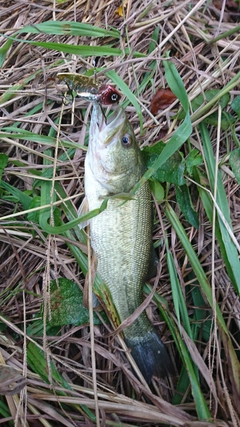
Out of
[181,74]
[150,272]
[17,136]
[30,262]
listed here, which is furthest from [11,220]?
[181,74]

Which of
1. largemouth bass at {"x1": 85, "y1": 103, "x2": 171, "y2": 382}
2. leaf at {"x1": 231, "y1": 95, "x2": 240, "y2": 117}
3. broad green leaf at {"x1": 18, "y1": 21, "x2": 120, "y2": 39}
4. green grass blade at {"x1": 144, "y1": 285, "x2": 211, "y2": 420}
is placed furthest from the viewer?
broad green leaf at {"x1": 18, "y1": 21, "x2": 120, "y2": 39}

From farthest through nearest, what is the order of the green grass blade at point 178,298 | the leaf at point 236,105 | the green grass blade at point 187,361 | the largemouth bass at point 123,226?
the leaf at point 236,105, the green grass blade at point 178,298, the largemouth bass at point 123,226, the green grass blade at point 187,361

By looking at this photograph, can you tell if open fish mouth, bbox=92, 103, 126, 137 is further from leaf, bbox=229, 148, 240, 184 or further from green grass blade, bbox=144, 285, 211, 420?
green grass blade, bbox=144, 285, 211, 420

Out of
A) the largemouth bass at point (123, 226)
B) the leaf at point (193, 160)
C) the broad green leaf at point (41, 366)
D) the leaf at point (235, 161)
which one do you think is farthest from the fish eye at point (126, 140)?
the broad green leaf at point (41, 366)

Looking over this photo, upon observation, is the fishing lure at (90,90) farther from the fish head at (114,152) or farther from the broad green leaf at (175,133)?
the broad green leaf at (175,133)

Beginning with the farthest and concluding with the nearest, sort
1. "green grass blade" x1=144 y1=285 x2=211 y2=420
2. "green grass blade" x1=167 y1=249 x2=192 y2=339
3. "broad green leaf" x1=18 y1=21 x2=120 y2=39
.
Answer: "broad green leaf" x1=18 y1=21 x2=120 y2=39 < "green grass blade" x1=167 y1=249 x2=192 y2=339 < "green grass blade" x1=144 y1=285 x2=211 y2=420

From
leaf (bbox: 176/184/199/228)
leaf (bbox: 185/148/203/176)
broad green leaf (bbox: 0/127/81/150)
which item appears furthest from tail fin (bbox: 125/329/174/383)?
broad green leaf (bbox: 0/127/81/150)
